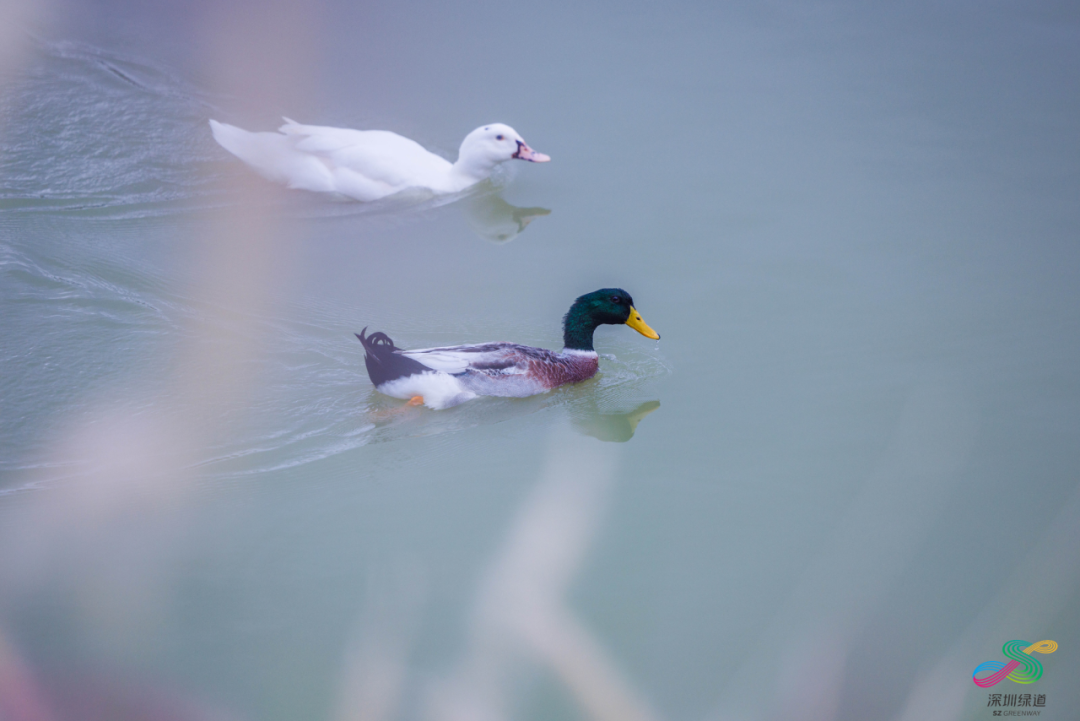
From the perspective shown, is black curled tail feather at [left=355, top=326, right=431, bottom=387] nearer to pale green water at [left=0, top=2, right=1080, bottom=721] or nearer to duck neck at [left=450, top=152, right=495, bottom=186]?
pale green water at [left=0, top=2, right=1080, bottom=721]

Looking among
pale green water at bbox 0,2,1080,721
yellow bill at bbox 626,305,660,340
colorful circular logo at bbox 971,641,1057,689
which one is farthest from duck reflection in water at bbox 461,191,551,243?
colorful circular logo at bbox 971,641,1057,689

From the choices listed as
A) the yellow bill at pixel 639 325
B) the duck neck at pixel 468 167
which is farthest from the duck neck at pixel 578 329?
the duck neck at pixel 468 167

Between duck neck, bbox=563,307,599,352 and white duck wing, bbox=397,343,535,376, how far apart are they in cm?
42

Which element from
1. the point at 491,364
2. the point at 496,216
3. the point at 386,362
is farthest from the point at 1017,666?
the point at 496,216

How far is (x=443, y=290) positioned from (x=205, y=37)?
20.3 feet

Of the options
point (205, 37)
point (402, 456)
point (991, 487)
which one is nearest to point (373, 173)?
point (402, 456)

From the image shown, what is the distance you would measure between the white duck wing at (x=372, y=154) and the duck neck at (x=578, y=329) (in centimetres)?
255

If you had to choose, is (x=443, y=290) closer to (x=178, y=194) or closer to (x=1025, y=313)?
(x=178, y=194)

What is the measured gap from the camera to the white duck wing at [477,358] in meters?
5.14

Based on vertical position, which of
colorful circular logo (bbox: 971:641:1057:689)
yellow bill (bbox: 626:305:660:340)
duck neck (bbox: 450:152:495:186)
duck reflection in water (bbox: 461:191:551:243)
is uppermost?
duck neck (bbox: 450:152:495:186)

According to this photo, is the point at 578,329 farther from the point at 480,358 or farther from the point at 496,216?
the point at 496,216

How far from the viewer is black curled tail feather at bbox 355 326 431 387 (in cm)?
501

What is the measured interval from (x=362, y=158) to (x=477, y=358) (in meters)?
2.96

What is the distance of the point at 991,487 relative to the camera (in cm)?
444
